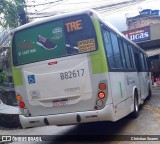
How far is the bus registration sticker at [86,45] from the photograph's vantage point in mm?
6480

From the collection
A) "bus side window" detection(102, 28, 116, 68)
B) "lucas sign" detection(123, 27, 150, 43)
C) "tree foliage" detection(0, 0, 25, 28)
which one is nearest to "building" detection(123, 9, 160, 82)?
"lucas sign" detection(123, 27, 150, 43)

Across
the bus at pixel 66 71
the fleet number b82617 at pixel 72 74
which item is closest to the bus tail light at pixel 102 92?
the bus at pixel 66 71

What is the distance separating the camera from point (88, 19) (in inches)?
257

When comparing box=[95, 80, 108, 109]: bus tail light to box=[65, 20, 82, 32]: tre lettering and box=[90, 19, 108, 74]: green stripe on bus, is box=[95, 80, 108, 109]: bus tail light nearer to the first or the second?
box=[90, 19, 108, 74]: green stripe on bus

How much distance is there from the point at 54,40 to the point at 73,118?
6.25 ft

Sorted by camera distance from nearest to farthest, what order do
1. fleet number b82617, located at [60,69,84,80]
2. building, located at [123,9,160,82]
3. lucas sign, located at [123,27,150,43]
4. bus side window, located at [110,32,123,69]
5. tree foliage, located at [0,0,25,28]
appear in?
fleet number b82617, located at [60,69,84,80] < bus side window, located at [110,32,123,69] < tree foliage, located at [0,0,25,28] < building, located at [123,9,160,82] < lucas sign, located at [123,27,150,43]

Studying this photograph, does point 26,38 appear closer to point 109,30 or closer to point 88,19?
point 88,19

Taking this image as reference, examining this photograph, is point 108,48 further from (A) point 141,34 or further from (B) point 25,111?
(A) point 141,34

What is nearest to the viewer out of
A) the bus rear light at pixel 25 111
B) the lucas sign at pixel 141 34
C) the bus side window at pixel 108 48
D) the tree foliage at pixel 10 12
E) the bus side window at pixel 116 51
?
the bus side window at pixel 108 48

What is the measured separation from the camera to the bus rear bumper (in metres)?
6.27

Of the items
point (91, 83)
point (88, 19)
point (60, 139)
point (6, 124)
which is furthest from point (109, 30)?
point (6, 124)

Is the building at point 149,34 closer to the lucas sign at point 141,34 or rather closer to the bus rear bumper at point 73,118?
the lucas sign at point 141,34

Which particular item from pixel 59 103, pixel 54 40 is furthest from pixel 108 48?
pixel 59 103

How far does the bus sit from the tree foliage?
810 centimetres
